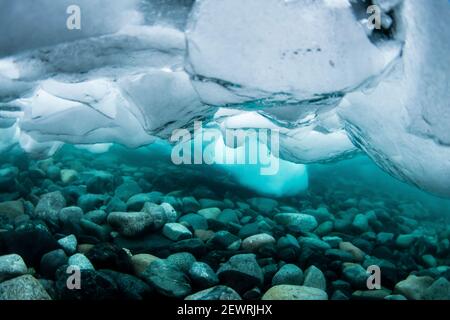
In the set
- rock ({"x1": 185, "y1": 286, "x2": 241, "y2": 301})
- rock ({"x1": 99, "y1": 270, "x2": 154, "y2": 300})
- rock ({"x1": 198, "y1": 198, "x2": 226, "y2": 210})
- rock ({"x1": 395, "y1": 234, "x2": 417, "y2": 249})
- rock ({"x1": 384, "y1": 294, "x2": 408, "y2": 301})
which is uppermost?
rock ({"x1": 198, "y1": 198, "x2": 226, "y2": 210})

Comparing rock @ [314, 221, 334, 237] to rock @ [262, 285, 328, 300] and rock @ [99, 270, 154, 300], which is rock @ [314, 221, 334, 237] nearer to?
rock @ [262, 285, 328, 300]

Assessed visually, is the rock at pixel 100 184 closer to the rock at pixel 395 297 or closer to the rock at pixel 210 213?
the rock at pixel 210 213

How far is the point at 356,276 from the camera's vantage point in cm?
229

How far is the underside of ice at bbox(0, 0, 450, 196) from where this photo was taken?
1.53m

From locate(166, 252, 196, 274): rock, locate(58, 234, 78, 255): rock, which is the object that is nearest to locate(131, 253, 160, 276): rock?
locate(166, 252, 196, 274): rock

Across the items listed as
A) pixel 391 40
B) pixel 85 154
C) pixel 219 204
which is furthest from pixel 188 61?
pixel 85 154

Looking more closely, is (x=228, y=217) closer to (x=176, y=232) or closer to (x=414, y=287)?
(x=176, y=232)

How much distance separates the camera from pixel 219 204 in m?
3.73

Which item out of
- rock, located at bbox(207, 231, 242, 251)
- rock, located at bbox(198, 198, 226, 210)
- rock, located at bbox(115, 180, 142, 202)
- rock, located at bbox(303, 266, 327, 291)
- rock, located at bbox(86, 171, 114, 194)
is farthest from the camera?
rock, located at bbox(86, 171, 114, 194)

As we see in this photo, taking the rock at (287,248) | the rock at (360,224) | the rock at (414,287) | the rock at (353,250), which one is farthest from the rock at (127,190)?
the rock at (414,287)

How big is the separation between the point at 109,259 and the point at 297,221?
7.19ft

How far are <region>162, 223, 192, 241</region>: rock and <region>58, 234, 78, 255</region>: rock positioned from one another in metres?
0.75

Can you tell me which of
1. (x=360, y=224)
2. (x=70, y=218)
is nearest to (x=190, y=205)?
(x=70, y=218)

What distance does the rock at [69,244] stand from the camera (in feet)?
7.17
